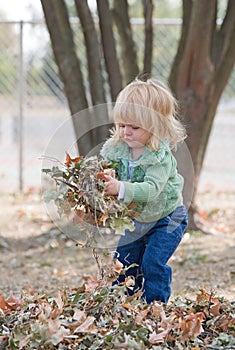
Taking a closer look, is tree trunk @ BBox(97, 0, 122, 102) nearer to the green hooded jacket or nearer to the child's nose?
the green hooded jacket

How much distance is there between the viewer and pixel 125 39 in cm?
725

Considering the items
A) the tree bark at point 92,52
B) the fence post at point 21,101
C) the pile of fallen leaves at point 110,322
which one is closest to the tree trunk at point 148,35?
the tree bark at point 92,52

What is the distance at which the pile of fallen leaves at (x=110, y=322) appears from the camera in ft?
9.12

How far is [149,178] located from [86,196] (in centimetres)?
44

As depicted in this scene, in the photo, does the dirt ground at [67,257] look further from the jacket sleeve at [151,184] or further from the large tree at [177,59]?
the jacket sleeve at [151,184]

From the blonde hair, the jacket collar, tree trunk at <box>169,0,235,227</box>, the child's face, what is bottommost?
the jacket collar

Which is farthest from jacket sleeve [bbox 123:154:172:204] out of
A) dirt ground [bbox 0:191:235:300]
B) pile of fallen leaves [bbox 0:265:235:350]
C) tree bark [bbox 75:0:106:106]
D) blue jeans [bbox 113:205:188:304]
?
tree bark [bbox 75:0:106:106]

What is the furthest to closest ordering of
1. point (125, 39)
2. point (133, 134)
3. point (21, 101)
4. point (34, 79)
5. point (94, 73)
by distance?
1. point (34, 79)
2. point (21, 101)
3. point (125, 39)
4. point (94, 73)
5. point (133, 134)

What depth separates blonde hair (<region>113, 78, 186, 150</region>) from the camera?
142 inches

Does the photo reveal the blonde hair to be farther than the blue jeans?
No

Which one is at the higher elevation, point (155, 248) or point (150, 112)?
point (150, 112)

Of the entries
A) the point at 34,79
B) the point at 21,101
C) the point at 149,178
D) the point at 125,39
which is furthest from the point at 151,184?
the point at 34,79

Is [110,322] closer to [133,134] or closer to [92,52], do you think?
[133,134]

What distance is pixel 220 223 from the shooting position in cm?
789
